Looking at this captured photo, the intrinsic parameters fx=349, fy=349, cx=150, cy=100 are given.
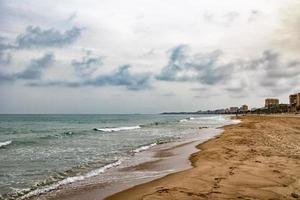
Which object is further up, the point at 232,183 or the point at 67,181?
the point at 232,183

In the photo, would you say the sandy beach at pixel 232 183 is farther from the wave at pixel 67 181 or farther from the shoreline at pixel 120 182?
the wave at pixel 67 181

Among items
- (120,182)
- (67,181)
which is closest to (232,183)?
(120,182)

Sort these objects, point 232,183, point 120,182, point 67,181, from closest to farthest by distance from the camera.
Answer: point 232,183, point 120,182, point 67,181

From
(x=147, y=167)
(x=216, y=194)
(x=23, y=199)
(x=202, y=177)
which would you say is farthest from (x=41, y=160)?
(x=216, y=194)

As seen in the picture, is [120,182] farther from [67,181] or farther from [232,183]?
[232,183]

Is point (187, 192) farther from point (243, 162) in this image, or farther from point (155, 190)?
point (243, 162)

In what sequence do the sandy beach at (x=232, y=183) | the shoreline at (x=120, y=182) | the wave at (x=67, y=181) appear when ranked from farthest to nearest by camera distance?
the wave at (x=67, y=181) → the shoreline at (x=120, y=182) → the sandy beach at (x=232, y=183)

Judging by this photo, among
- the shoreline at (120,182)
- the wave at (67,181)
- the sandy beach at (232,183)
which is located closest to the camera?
Answer: the sandy beach at (232,183)

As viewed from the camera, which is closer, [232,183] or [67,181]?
[232,183]

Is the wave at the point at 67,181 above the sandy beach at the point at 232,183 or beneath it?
beneath

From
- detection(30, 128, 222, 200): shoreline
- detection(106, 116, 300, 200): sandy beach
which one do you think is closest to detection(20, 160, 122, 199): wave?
detection(30, 128, 222, 200): shoreline

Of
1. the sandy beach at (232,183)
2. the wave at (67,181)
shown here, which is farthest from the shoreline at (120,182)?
the sandy beach at (232,183)

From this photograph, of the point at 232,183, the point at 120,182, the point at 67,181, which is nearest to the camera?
the point at 232,183

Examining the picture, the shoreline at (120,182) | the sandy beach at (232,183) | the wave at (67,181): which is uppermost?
the sandy beach at (232,183)
